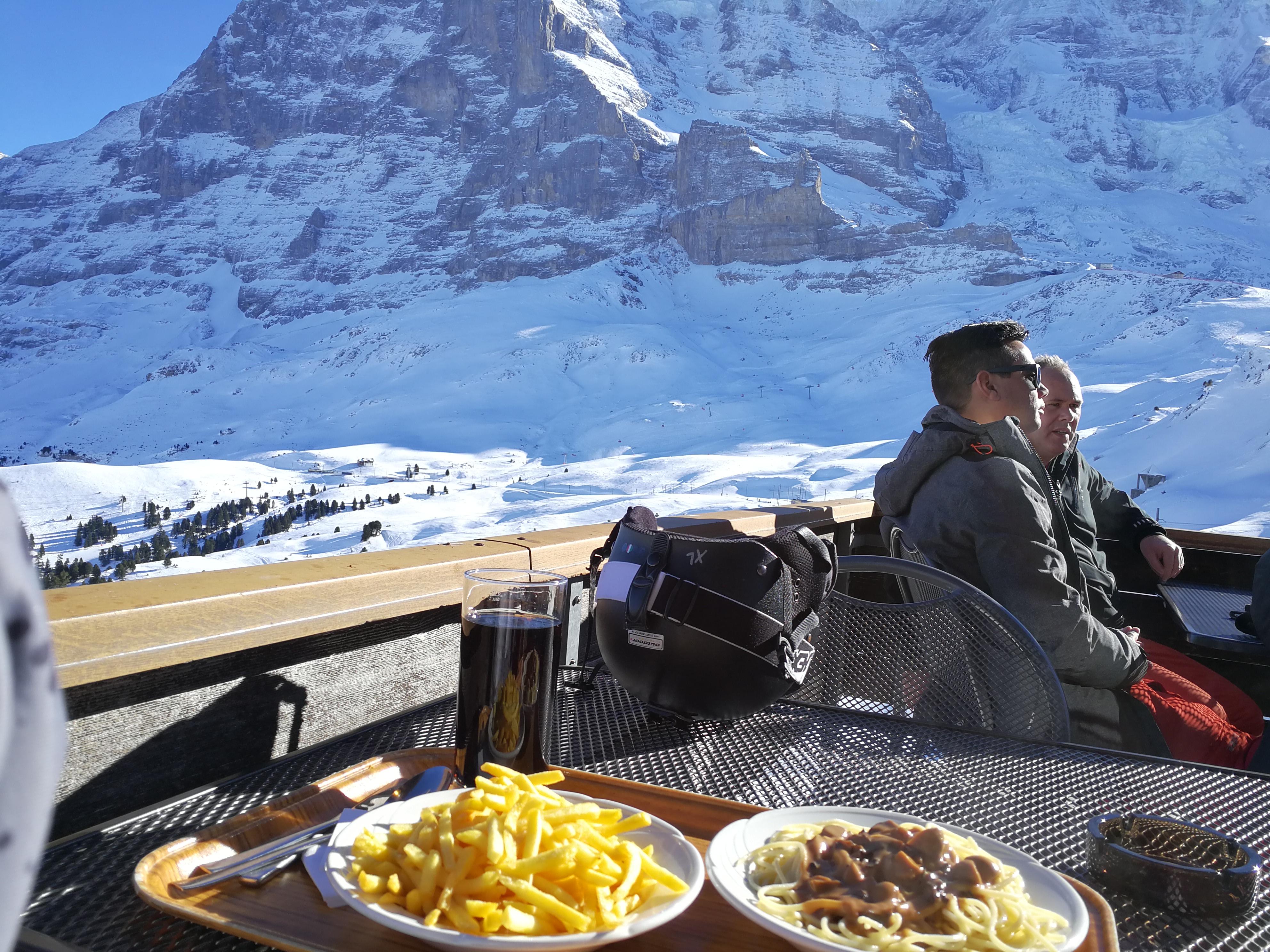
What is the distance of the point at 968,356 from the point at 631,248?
8492cm

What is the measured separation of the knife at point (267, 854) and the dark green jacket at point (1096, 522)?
58.8 inches

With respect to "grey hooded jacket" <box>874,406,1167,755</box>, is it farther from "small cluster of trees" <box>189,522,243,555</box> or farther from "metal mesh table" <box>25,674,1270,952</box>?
"small cluster of trees" <box>189,522,243,555</box>

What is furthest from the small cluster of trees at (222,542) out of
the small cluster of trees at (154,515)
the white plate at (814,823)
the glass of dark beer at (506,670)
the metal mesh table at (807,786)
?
the white plate at (814,823)

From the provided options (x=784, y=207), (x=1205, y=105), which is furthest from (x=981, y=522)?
(x=1205, y=105)

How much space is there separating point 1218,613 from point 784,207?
274 feet

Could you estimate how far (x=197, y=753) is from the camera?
0.85 metres

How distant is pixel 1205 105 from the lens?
107688 millimetres

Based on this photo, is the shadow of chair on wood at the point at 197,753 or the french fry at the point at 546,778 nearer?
the french fry at the point at 546,778

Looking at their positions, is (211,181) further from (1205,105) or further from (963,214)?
(1205,105)

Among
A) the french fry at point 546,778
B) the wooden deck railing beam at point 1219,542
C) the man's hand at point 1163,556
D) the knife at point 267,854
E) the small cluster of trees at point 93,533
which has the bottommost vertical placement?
the small cluster of trees at point 93,533

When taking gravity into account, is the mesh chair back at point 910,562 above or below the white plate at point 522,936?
below

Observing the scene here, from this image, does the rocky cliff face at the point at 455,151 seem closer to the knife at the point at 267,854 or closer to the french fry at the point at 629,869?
the knife at the point at 267,854

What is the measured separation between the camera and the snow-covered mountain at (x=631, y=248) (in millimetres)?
40000

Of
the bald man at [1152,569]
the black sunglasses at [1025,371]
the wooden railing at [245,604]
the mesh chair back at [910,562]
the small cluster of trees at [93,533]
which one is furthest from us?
the small cluster of trees at [93,533]
